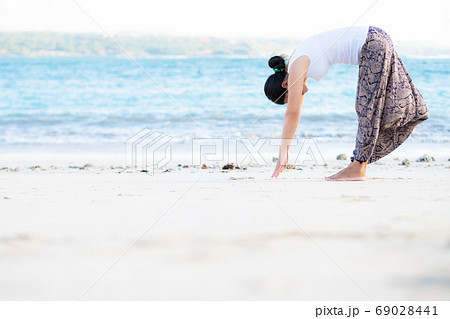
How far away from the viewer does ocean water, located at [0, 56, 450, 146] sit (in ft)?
21.6

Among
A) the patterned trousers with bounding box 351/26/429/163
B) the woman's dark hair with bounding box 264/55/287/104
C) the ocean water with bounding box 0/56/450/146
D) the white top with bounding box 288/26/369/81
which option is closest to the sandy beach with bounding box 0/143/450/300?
the patterned trousers with bounding box 351/26/429/163

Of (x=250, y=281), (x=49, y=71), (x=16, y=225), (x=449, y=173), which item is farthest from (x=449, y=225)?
(x=49, y=71)

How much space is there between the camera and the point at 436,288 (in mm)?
1217

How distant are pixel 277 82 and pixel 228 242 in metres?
1.46

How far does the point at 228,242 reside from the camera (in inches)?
61.3

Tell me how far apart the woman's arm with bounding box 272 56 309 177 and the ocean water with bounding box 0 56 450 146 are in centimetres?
299

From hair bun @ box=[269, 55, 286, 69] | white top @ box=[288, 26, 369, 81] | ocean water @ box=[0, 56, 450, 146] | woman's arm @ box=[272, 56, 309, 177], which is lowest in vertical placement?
ocean water @ box=[0, 56, 450, 146]

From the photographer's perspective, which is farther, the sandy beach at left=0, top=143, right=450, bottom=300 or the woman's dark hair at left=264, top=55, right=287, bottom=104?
the woman's dark hair at left=264, top=55, right=287, bottom=104

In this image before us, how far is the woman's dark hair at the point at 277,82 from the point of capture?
280 centimetres

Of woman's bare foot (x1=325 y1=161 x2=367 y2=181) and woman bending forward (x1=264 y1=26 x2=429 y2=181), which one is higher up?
woman bending forward (x1=264 y1=26 x2=429 y2=181)

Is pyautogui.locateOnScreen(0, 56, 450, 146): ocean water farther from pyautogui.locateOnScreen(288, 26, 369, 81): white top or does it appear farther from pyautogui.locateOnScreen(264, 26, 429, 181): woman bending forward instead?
pyautogui.locateOnScreen(288, 26, 369, 81): white top

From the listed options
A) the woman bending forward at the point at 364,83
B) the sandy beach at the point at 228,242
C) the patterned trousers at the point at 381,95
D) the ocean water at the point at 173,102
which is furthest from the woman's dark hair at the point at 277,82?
the ocean water at the point at 173,102

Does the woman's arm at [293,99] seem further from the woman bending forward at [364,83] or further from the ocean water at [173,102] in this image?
the ocean water at [173,102]

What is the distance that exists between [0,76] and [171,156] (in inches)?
474
